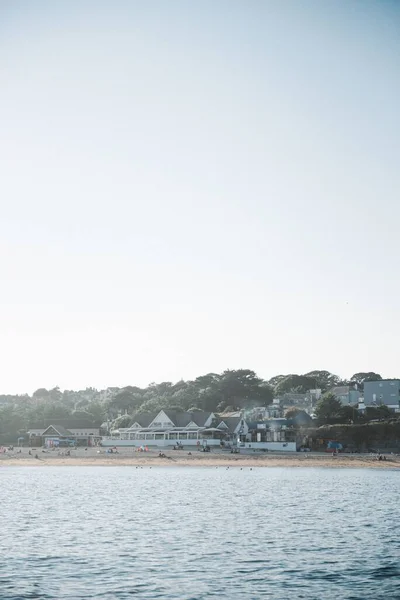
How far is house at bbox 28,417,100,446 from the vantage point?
5866 inches

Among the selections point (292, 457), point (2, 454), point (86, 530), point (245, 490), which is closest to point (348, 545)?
point (86, 530)

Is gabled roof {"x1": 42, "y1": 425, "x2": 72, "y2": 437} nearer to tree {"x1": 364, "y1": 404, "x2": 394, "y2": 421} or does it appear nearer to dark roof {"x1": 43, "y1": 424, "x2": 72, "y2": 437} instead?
dark roof {"x1": 43, "y1": 424, "x2": 72, "y2": 437}

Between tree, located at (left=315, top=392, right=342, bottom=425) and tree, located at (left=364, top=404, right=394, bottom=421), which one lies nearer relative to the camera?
tree, located at (left=315, top=392, right=342, bottom=425)

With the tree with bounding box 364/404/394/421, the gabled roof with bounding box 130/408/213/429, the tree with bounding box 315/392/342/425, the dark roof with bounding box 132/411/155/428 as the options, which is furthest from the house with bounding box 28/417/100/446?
the tree with bounding box 364/404/394/421

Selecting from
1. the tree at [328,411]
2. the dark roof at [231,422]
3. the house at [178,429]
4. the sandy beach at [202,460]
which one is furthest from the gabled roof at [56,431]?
the tree at [328,411]

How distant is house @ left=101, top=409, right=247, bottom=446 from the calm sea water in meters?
68.3

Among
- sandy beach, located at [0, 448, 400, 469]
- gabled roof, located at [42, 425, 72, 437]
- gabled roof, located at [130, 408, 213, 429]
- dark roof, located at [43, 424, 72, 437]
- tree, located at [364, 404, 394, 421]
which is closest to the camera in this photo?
sandy beach, located at [0, 448, 400, 469]

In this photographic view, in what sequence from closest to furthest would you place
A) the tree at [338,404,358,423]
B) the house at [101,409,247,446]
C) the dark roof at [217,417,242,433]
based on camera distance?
the tree at [338,404,358,423]
the house at [101,409,247,446]
the dark roof at [217,417,242,433]

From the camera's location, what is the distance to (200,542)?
36156 millimetres

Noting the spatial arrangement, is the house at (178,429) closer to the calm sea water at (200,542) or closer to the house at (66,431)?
the house at (66,431)

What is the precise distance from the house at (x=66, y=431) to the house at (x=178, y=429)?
780cm

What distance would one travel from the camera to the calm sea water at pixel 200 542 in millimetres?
26156

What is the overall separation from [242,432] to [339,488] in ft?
244

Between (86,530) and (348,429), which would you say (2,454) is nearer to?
(348,429)
